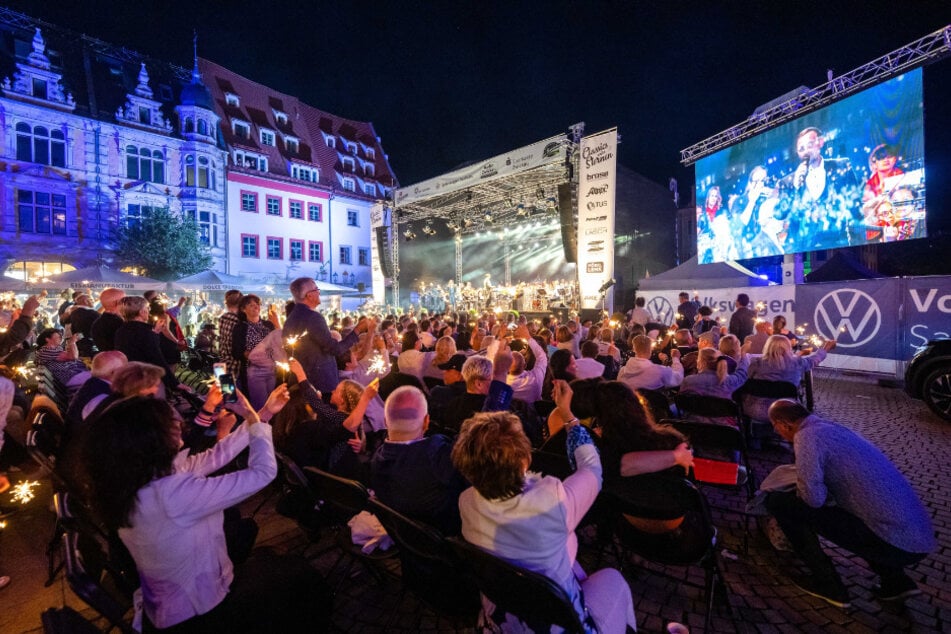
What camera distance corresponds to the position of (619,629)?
6.25 feet

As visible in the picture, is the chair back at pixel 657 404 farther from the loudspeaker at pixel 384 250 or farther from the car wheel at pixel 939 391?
the loudspeaker at pixel 384 250

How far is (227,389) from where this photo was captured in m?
2.49

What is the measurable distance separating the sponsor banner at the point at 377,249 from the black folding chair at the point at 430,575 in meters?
20.6

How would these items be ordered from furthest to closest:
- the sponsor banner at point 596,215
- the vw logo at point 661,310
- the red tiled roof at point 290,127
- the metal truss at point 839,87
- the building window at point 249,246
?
the red tiled roof at point 290,127
the building window at point 249,246
the vw logo at point 661,310
the sponsor banner at point 596,215
the metal truss at point 839,87

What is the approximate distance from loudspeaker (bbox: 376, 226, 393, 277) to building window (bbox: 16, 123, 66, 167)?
15.8 meters

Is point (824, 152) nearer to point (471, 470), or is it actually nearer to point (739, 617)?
point (739, 617)

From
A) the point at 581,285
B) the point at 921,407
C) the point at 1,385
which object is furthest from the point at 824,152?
the point at 1,385

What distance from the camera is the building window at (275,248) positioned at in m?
28.8

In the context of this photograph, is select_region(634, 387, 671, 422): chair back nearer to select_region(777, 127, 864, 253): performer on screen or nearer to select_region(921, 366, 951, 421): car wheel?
select_region(921, 366, 951, 421): car wheel

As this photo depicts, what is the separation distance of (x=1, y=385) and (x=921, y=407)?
11642 mm

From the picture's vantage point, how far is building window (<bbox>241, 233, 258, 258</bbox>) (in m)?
27.6

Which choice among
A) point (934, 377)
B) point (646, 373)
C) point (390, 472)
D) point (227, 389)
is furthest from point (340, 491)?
point (934, 377)

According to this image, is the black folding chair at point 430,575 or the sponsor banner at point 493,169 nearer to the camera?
the black folding chair at point 430,575

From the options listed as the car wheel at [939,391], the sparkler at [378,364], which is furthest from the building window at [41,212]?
the car wheel at [939,391]
